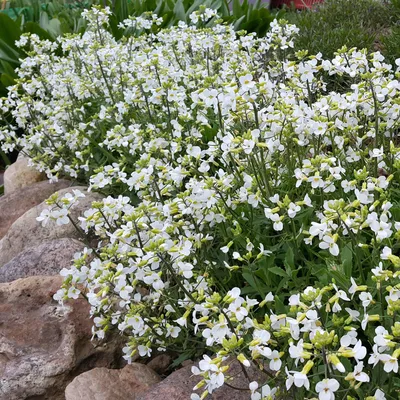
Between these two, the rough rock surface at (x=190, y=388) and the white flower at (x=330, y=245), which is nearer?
the white flower at (x=330, y=245)

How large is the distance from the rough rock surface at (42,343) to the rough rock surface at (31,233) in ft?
2.72

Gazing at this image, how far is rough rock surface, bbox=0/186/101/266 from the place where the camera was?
13.7ft

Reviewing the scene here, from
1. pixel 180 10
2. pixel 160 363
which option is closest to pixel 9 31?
pixel 180 10

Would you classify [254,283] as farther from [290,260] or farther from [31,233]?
[31,233]

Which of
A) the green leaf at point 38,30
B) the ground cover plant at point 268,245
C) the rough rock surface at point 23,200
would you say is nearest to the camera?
the ground cover plant at point 268,245

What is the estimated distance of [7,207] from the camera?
16.2 feet

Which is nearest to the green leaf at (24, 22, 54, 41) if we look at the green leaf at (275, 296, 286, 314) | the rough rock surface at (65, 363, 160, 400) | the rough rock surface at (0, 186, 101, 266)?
the rough rock surface at (0, 186, 101, 266)

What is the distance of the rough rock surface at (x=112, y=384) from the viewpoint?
264 cm

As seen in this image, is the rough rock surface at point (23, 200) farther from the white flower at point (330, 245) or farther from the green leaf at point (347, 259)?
the white flower at point (330, 245)

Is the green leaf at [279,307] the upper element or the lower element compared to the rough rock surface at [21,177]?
upper

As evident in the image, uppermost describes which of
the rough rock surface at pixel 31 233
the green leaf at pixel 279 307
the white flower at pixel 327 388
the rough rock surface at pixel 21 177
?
the white flower at pixel 327 388

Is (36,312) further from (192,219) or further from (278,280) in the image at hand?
(278,280)

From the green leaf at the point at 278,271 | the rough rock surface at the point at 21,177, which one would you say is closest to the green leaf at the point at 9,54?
the rough rock surface at the point at 21,177

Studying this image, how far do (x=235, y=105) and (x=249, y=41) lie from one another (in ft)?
5.78
